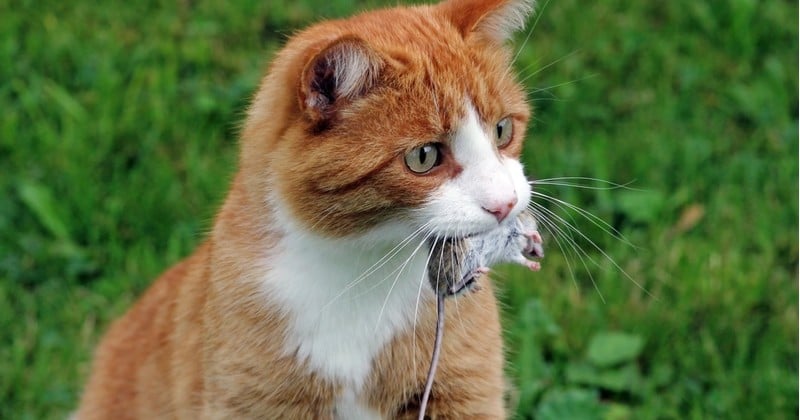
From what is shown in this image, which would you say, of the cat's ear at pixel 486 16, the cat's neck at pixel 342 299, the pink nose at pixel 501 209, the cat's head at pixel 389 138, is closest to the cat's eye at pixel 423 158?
the cat's head at pixel 389 138

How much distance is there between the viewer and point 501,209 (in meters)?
2.52

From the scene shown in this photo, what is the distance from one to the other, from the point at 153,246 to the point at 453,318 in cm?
185

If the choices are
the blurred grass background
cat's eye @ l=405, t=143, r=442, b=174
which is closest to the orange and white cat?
cat's eye @ l=405, t=143, r=442, b=174

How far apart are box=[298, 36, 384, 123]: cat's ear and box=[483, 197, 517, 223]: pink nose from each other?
1.24 feet

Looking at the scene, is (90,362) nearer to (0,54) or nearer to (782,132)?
(0,54)

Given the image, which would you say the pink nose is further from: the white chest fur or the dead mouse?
the white chest fur

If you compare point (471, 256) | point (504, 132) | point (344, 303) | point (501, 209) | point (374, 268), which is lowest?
point (344, 303)

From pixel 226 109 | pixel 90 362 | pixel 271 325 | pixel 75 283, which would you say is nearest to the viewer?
pixel 271 325

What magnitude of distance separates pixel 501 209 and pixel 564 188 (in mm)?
2138

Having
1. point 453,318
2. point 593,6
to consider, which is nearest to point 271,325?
point 453,318

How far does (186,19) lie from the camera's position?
548cm

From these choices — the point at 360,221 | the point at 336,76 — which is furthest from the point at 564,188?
the point at 336,76

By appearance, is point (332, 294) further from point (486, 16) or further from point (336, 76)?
point (486, 16)

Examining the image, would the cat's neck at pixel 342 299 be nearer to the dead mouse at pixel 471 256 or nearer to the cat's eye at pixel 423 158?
the dead mouse at pixel 471 256
